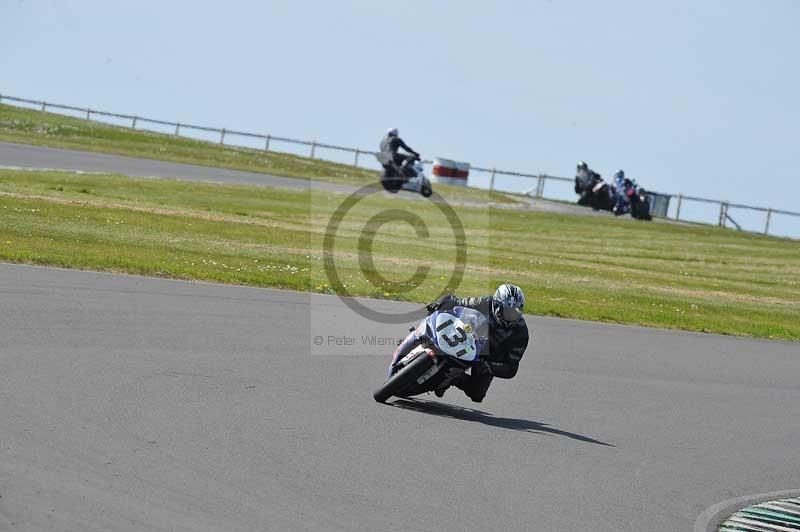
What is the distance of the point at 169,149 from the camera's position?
4884 cm

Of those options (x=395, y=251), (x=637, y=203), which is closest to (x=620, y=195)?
(x=637, y=203)

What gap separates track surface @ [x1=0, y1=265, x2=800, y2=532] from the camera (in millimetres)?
7289

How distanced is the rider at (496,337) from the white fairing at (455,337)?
255mm

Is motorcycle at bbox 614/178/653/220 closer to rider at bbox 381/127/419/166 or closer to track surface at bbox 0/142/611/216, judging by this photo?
track surface at bbox 0/142/611/216

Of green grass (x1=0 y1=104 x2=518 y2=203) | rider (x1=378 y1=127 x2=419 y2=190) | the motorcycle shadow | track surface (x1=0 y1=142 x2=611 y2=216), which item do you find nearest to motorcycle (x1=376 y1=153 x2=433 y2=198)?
rider (x1=378 y1=127 x2=419 y2=190)

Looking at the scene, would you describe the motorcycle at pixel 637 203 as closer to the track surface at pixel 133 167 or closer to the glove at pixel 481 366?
the track surface at pixel 133 167

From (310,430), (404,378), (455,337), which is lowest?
(310,430)

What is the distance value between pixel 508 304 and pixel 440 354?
32.2 inches

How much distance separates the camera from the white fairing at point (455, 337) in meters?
11.2

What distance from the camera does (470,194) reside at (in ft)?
157

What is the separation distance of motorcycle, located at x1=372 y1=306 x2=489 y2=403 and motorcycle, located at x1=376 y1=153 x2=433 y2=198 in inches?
1053

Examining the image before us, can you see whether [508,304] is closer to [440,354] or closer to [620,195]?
[440,354]

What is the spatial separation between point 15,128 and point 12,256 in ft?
96.4

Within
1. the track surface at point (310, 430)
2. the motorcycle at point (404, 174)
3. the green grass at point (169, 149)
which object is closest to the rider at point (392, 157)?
the motorcycle at point (404, 174)
